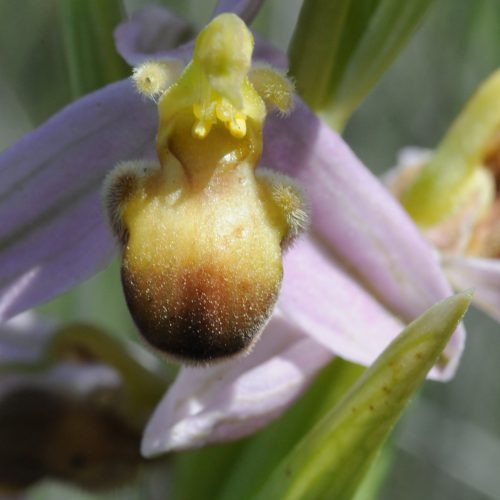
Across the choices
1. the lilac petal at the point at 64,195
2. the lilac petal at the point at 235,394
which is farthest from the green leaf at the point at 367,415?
the lilac petal at the point at 64,195

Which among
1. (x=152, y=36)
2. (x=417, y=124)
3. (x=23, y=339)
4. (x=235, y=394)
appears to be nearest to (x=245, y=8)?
(x=152, y=36)

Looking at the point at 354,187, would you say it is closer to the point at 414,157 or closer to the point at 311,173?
the point at 311,173

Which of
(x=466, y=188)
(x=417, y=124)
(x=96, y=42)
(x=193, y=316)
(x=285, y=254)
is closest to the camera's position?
(x=193, y=316)

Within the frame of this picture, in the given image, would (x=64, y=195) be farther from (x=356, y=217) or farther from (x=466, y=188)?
(x=466, y=188)

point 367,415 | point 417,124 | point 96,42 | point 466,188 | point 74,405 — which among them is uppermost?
point 96,42

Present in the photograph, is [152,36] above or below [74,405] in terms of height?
above

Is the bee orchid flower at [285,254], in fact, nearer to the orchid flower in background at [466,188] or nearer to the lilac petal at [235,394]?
the lilac petal at [235,394]

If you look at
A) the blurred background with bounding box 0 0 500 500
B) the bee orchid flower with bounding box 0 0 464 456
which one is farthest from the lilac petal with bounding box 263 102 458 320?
the blurred background with bounding box 0 0 500 500
